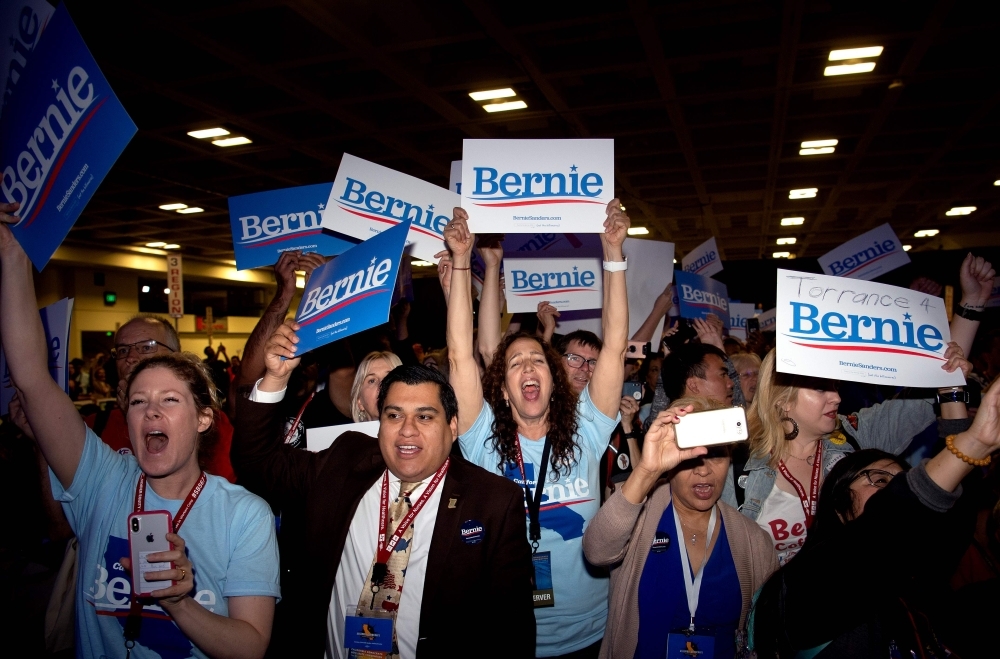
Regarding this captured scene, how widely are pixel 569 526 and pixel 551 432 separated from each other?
16.0 inches

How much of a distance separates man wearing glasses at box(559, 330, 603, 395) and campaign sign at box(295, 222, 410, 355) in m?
1.80

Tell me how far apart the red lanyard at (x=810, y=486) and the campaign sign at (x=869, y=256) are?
4.20 m

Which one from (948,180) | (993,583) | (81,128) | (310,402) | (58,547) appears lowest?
(58,547)

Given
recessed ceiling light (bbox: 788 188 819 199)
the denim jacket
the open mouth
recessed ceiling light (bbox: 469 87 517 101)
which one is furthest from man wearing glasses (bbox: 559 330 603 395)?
recessed ceiling light (bbox: 788 188 819 199)

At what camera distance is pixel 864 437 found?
10.5 feet

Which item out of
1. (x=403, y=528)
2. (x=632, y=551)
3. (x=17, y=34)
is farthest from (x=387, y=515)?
(x=17, y=34)

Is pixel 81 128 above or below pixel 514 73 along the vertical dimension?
below

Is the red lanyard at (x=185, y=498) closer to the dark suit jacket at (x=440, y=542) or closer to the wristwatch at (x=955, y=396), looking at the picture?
the dark suit jacket at (x=440, y=542)

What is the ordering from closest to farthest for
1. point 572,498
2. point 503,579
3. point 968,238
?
point 503,579 → point 572,498 → point 968,238

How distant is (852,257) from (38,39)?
6975 millimetres

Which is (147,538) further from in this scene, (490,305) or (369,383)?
(490,305)

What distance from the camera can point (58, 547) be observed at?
10.6 ft

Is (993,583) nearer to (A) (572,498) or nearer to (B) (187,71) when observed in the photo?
(A) (572,498)

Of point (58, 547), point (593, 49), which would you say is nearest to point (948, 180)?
point (593, 49)
